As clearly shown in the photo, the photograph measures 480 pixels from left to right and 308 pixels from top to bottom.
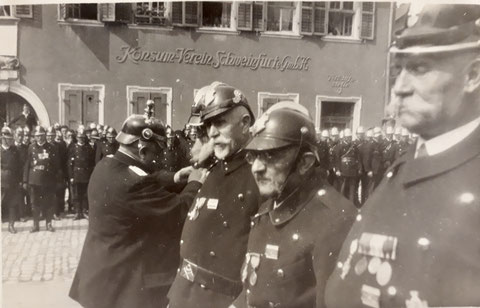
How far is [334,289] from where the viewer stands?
91 cm

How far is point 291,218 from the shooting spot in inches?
39.9

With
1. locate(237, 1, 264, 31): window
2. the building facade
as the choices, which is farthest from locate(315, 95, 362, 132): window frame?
locate(237, 1, 264, 31): window

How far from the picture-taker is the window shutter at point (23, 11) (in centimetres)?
131

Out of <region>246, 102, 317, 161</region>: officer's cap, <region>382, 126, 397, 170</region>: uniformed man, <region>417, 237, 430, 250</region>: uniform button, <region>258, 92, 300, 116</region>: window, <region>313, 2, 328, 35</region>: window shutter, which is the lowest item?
<region>417, 237, 430, 250</region>: uniform button

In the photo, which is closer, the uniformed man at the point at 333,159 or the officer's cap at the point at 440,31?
the officer's cap at the point at 440,31

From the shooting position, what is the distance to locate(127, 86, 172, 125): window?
138cm

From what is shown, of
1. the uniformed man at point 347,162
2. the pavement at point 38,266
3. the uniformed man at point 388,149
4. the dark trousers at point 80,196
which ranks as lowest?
the pavement at point 38,266

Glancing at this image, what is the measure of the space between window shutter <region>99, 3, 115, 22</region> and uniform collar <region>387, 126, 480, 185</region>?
779 millimetres

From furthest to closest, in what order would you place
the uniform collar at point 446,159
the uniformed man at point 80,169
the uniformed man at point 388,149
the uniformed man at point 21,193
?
the uniformed man at point 80,169 → the uniformed man at point 21,193 → the uniformed man at point 388,149 → the uniform collar at point 446,159

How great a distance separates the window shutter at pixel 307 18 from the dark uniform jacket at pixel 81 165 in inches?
28.5

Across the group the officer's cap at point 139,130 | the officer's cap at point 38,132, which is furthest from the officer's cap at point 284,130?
the officer's cap at point 38,132

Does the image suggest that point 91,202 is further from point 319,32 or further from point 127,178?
point 319,32

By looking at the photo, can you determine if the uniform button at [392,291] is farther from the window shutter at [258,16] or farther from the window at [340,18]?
the window shutter at [258,16]

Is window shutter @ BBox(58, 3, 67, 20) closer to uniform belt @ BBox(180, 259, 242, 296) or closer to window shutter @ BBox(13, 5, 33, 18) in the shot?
window shutter @ BBox(13, 5, 33, 18)
